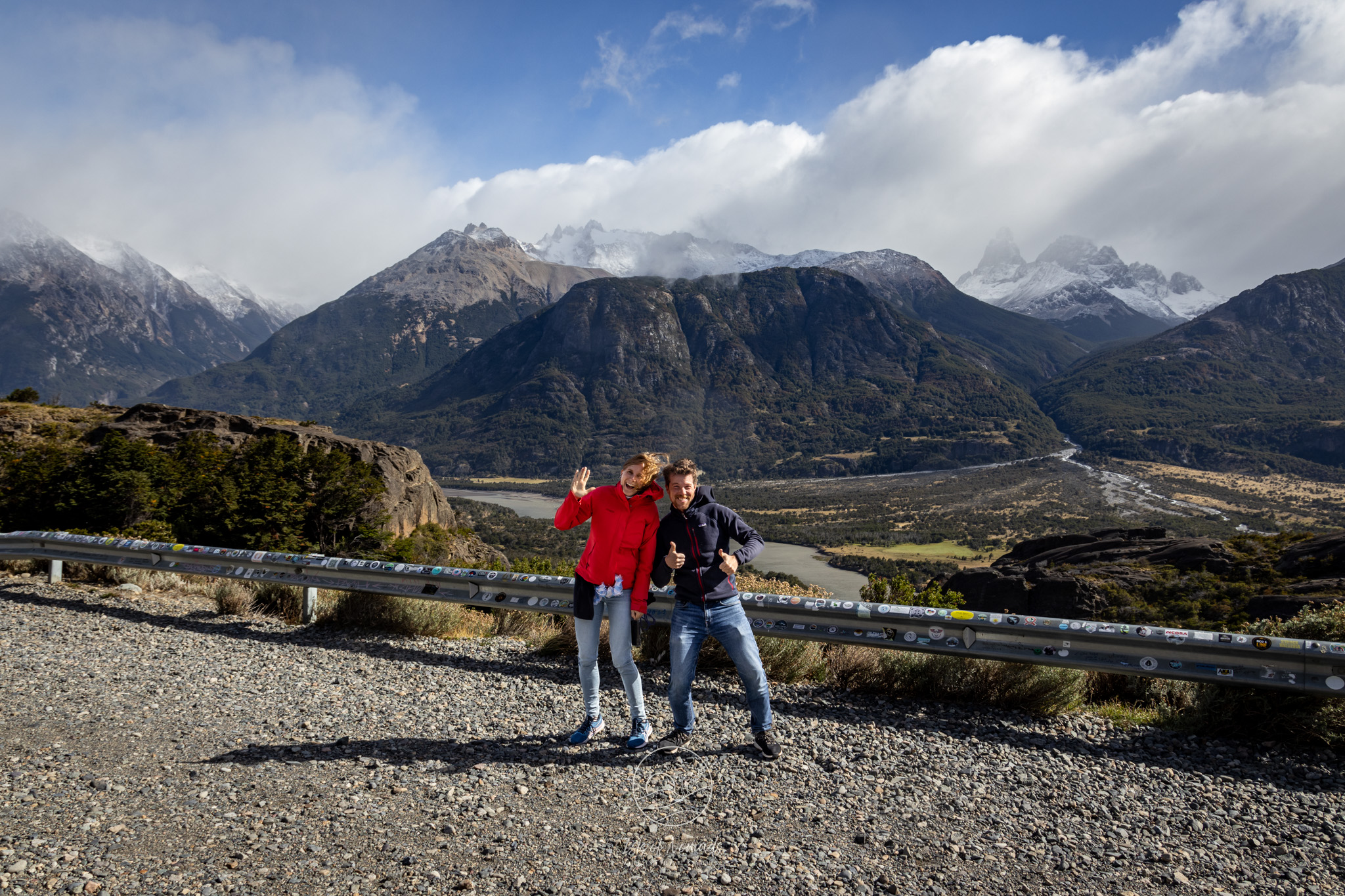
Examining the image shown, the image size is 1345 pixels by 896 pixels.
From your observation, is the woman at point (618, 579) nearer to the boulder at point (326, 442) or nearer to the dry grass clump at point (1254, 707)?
the dry grass clump at point (1254, 707)

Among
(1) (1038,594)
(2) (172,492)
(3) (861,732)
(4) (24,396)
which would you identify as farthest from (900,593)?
(4) (24,396)

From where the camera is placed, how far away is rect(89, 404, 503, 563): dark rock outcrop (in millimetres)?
20016

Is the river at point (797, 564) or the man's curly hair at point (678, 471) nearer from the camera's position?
the man's curly hair at point (678, 471)

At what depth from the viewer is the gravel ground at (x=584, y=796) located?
2822 millimetres

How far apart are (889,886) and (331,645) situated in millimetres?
5209

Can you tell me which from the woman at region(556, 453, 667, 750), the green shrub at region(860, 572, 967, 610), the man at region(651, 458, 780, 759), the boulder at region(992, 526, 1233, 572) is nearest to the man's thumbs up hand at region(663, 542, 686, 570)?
the man at region(651, 458, 780, 759)

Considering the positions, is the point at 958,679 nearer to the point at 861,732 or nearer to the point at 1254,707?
the point at 861,732

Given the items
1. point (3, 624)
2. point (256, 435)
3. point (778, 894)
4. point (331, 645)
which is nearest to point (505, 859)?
point (778, 894)

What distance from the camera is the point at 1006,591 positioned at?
68.9ft

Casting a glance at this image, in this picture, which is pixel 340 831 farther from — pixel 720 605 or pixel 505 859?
pixel 720 605

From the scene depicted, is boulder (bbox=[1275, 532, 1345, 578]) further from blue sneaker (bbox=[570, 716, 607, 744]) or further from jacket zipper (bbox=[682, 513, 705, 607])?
blue sneaker (bbox=[570, 716, 607, 744])

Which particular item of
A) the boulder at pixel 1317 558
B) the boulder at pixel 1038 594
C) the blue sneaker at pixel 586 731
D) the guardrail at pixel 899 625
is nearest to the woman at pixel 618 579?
the blue sneaker at pixel 586 731

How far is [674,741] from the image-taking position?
424 cm

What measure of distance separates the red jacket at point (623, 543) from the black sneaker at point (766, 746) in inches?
40.2
